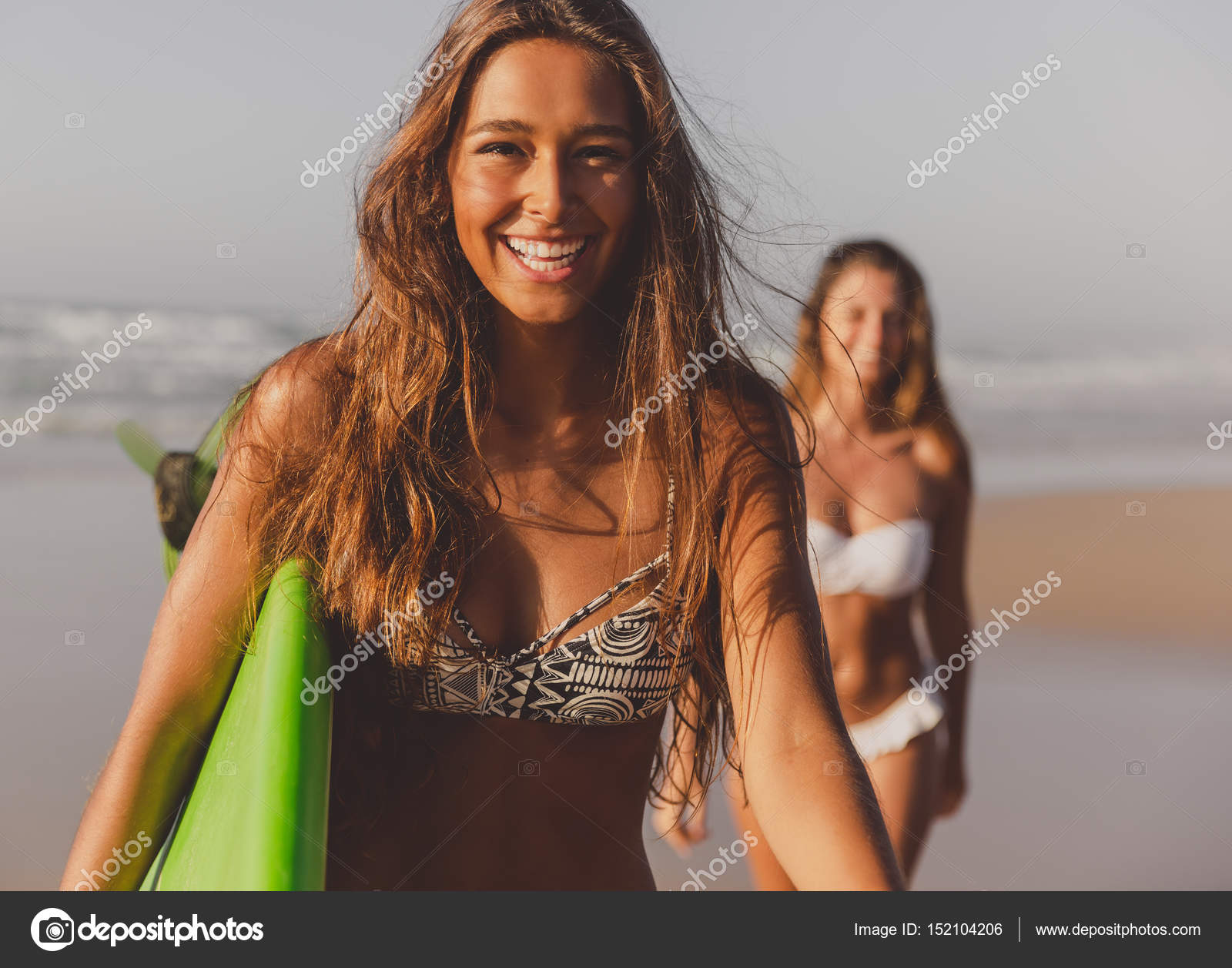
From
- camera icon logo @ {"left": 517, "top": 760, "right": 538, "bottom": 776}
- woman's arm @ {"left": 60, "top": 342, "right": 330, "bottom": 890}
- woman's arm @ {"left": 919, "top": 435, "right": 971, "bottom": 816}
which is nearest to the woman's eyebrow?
woman's arm @ {"left": 60, "top": 342, "right": 330, "bottom": 890}

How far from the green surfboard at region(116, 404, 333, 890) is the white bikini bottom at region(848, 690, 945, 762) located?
7.95ft

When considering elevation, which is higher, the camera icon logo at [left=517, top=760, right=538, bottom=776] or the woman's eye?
the woman's eye

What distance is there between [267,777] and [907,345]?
3288 millimetres

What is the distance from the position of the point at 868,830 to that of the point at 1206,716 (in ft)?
18.7

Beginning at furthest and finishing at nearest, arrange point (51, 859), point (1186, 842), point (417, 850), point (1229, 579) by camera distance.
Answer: point (1229, 579)
point (1186, 842)
point (51, 859)
point (417, 850)

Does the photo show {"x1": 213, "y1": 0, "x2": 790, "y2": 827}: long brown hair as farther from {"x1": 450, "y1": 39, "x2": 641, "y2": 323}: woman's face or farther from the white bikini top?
the white bikini top

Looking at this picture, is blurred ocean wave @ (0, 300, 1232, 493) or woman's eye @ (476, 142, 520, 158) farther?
blurred ocean wave @ (0, 300, 1232, 493)

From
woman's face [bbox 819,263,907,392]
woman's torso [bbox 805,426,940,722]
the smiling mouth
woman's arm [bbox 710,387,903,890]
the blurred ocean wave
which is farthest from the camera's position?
the blurred ocean wave

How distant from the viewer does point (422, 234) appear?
6.72ft

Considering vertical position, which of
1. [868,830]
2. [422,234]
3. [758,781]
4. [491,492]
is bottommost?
[868,830]

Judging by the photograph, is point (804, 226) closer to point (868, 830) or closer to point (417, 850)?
point (868, 830)

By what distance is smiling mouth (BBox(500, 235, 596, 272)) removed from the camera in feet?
6.13

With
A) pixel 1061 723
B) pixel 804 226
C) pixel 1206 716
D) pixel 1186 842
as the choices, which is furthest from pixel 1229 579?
pixel 804 226

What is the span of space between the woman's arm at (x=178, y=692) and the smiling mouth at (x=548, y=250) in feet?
1.75
